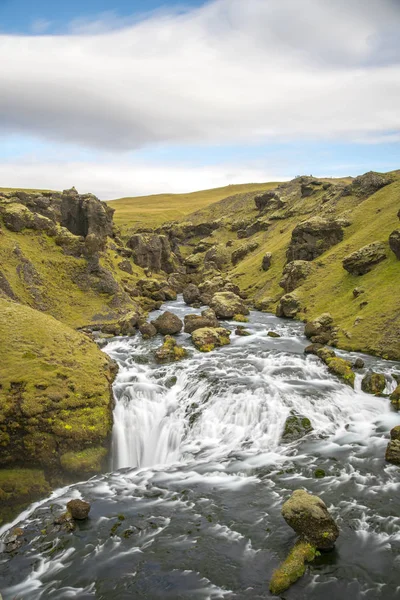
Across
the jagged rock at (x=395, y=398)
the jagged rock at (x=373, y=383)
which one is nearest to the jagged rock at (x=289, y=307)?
the jagged rock at (x=373, y=383)

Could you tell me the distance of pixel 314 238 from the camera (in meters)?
74.6

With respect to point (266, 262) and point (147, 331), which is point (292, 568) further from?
point (266, 262)

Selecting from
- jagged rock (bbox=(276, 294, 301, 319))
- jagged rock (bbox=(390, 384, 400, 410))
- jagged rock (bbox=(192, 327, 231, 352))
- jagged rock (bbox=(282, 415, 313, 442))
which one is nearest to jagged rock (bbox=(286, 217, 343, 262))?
jagged rock (bbox=(276, 294, 301, 319))

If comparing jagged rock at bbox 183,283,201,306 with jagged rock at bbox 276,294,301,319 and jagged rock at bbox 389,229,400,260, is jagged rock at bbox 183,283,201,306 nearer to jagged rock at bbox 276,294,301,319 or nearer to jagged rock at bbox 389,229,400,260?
jagged rock at bbox 276,294,301,319

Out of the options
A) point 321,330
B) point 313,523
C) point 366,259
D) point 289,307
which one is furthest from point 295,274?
point 313,523

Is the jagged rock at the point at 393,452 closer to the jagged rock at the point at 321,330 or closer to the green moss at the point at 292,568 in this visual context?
the green moss at the point at 292,568

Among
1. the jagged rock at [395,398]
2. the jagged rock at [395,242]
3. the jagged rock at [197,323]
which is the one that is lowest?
the jagged rock at [395,398]

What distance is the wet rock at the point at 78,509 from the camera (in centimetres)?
1719

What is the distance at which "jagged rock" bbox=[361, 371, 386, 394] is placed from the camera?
29.7 meters

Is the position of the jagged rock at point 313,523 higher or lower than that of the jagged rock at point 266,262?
lower

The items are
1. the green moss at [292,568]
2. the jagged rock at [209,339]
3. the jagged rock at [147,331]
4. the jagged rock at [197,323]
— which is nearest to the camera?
the green moss at [292,568]

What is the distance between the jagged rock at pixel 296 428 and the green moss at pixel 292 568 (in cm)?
968

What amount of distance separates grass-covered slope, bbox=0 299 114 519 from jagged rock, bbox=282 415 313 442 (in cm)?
1081

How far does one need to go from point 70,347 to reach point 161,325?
1990 cm
